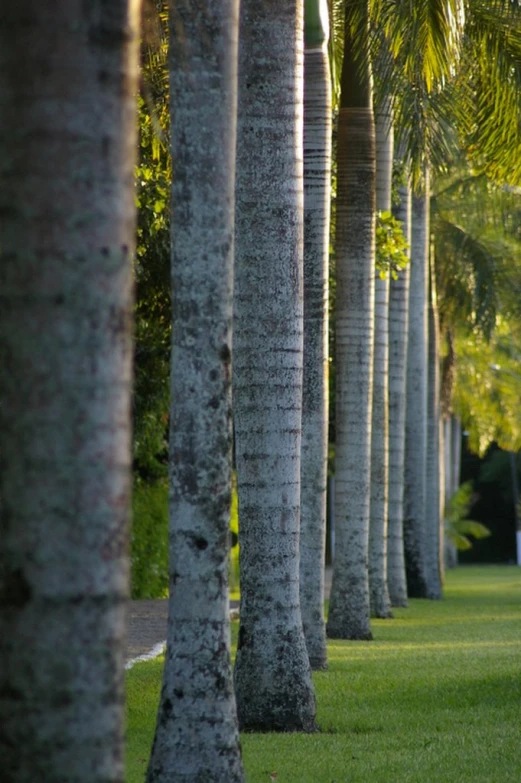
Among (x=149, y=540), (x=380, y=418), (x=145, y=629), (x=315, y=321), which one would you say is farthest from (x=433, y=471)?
(x=315, y=321)

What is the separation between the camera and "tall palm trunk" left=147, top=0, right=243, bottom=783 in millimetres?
6188

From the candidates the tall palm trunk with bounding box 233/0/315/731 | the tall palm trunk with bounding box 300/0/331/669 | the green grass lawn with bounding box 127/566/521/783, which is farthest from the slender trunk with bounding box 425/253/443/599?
the tall palm trunk with bounding box 233/0/315/731

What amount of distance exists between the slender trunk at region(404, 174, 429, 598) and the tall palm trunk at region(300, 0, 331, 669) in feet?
37.9

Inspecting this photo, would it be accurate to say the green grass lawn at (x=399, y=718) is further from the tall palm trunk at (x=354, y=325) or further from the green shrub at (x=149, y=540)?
the green shrub at (x=149, y=540)

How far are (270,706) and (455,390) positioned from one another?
31.9m

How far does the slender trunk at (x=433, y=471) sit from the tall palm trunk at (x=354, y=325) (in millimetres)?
10893

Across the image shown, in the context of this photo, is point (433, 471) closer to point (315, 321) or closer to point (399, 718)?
point (315, 321)

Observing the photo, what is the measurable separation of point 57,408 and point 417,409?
74.2ft

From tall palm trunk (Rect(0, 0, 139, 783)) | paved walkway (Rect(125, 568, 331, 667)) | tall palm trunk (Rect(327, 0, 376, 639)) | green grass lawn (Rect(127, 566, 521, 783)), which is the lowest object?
green grass lawn (Rect(127, 566, 521, 783))

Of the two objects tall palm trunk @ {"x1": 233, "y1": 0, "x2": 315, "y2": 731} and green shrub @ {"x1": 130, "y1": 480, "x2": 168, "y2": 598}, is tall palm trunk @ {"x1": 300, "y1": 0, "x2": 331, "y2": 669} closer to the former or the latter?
tall palm trunk @ {"x1": 233, "y1": 0, "x2": 315, "y2": 731}

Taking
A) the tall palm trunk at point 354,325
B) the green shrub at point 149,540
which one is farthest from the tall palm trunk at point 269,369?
the green shrub at point 149,540

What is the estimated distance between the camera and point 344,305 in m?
16.0

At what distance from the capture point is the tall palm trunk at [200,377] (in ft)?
20.3

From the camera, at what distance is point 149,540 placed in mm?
24641
